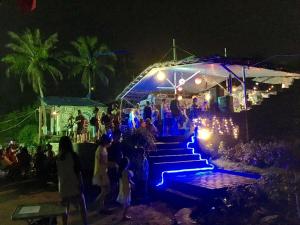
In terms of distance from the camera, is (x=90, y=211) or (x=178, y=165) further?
(x=178, y=165)

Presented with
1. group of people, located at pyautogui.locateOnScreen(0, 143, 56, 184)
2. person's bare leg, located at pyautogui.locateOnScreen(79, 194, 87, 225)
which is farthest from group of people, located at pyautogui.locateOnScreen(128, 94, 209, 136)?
person's bare leg, located at pyautogui.locateOnScreen(79, 194, 87, 225)

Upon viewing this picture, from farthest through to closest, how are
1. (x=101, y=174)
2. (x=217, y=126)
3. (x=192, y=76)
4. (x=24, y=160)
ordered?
(x=192, y=76) → (x=24, y=160) → (x=217, y=126) → (x=101, y=174)

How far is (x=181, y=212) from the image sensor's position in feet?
33.0

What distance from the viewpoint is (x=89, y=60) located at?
43.4 m

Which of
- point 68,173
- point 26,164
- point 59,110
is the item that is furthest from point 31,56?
point 68,173

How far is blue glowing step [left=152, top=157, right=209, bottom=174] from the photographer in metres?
13.3

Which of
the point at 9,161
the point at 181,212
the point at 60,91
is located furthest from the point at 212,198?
the point at 60,91

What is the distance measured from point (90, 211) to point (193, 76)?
35.5 ft

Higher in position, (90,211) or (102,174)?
(102,174)

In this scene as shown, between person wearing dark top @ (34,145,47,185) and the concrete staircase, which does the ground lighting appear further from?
person wearing dark top @ (34,145,47,185)

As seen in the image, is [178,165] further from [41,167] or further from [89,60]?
[89,60]

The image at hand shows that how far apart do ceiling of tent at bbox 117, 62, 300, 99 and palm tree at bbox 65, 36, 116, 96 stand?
2054 centimetres

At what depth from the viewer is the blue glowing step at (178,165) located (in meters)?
13.3

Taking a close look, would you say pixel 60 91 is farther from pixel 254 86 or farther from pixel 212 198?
pixel 212 198
